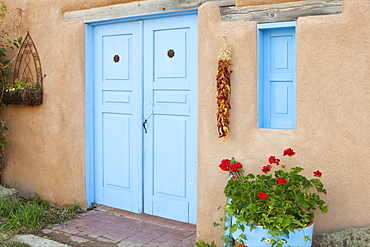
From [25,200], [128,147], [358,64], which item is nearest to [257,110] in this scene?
[358,64]

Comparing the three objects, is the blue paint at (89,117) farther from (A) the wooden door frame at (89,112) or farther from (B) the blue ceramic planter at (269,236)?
(B) the blue ceramic planter at (269,236)

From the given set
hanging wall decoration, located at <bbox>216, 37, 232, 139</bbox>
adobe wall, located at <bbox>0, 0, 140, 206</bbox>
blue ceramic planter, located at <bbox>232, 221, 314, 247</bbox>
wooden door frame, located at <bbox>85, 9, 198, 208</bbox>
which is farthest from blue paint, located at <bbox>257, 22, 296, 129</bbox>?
wooden door frame, located at <bbox>85, 9, 198, 208</bbox>

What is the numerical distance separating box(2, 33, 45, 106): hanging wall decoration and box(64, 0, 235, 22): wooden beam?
74cm

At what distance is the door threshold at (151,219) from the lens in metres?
4.75

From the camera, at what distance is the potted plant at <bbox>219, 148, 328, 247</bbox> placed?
122 inches

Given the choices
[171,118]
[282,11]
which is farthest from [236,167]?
[282,11]

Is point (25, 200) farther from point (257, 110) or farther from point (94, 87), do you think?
point (257, 110)

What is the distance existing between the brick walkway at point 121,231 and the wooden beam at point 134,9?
232cm

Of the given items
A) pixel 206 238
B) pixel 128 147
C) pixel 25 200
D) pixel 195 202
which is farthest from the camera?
pixel 25 200

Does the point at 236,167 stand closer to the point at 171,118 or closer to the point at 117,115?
the point at 171,118

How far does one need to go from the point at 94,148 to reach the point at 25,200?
1.26 metres

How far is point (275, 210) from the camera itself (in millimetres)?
3176

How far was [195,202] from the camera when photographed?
467cm

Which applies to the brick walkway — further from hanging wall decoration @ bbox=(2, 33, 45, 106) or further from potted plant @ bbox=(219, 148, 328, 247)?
hanging wall decoration @ bbox=(2, 33, 45, 106)
